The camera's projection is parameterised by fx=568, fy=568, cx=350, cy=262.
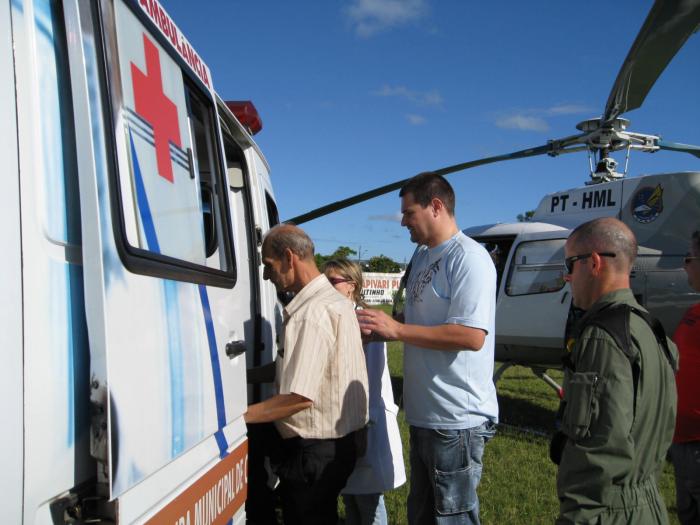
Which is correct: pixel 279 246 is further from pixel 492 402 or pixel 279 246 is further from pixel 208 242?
pixel 492 402

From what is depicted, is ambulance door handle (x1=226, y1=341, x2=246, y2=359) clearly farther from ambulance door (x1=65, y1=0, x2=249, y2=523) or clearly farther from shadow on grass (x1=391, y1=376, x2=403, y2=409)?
shadow on grass (x1=391, y1=376, x2=403, y2=409)

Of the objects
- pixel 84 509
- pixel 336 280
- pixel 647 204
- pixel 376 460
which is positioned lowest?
pixel 376 460

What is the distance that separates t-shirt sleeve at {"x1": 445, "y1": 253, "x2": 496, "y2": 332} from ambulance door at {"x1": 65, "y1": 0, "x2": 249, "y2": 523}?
94 cm

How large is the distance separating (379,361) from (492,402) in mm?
638

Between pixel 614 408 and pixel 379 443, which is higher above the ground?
pixel 614 408

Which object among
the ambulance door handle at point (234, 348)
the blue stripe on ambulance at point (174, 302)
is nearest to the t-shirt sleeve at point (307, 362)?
the ambulance door handle at point (234, 348)

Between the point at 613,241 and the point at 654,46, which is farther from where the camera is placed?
the point at 654,46

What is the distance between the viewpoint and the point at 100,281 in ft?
3.73

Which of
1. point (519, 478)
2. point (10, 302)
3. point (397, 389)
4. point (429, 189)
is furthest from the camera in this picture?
point (397, 389)

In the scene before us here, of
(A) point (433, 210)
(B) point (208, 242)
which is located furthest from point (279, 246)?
(A) point (433, 210)

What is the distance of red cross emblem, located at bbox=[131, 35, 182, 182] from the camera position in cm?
146

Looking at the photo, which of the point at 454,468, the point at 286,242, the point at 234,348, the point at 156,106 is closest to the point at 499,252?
the point at 454,468

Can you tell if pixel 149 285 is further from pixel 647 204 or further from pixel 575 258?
pixel 647 204

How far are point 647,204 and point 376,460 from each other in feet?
18.4
